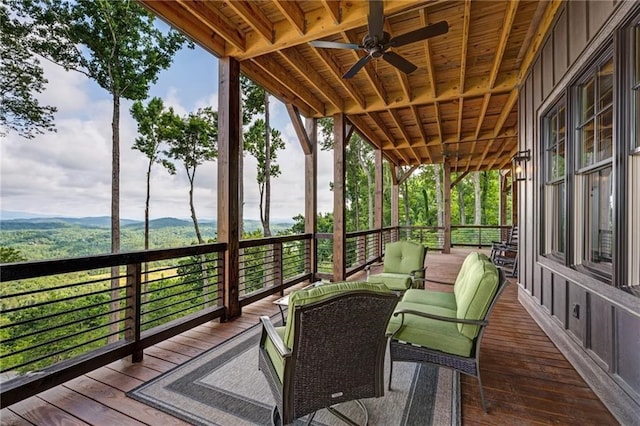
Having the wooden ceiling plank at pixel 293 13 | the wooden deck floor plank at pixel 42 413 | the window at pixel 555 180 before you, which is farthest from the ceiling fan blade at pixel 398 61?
the wooden deck floor plank at pixel 42 413

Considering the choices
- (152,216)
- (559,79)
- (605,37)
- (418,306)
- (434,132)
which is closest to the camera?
(605,37)

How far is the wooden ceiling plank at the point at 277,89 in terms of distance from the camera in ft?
13.3

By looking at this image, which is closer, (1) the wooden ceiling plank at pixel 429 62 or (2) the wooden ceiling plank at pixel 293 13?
(2) the wooden ceiling plank at pixel 293 13

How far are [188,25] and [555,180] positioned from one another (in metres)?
4.38

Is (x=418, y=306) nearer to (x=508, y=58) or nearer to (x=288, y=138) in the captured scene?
(x=508, y=58)

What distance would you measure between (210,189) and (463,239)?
1043 centimetres

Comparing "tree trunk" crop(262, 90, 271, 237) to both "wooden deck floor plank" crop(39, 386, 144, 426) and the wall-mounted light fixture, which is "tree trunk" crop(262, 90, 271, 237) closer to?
the wall-mounted light fixture

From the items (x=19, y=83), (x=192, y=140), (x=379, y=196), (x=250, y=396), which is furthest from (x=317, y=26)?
(x=192, y=140)

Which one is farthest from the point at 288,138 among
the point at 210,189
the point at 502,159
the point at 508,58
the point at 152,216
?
the point at 508,58

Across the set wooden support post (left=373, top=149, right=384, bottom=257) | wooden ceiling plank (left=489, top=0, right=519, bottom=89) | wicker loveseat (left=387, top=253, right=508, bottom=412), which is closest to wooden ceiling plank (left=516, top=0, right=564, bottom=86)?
wooden ceiling plank (left=489, top=0, right=519, bottom=89)

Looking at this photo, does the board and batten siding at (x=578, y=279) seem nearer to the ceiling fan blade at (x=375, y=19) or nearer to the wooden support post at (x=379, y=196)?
the ceiling fan blade at (x=375, y=19)

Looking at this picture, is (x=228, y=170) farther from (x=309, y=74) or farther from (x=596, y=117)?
(x=596, y=117)

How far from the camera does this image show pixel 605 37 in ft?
6.51

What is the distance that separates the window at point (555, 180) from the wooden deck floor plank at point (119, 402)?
12.5 feet
